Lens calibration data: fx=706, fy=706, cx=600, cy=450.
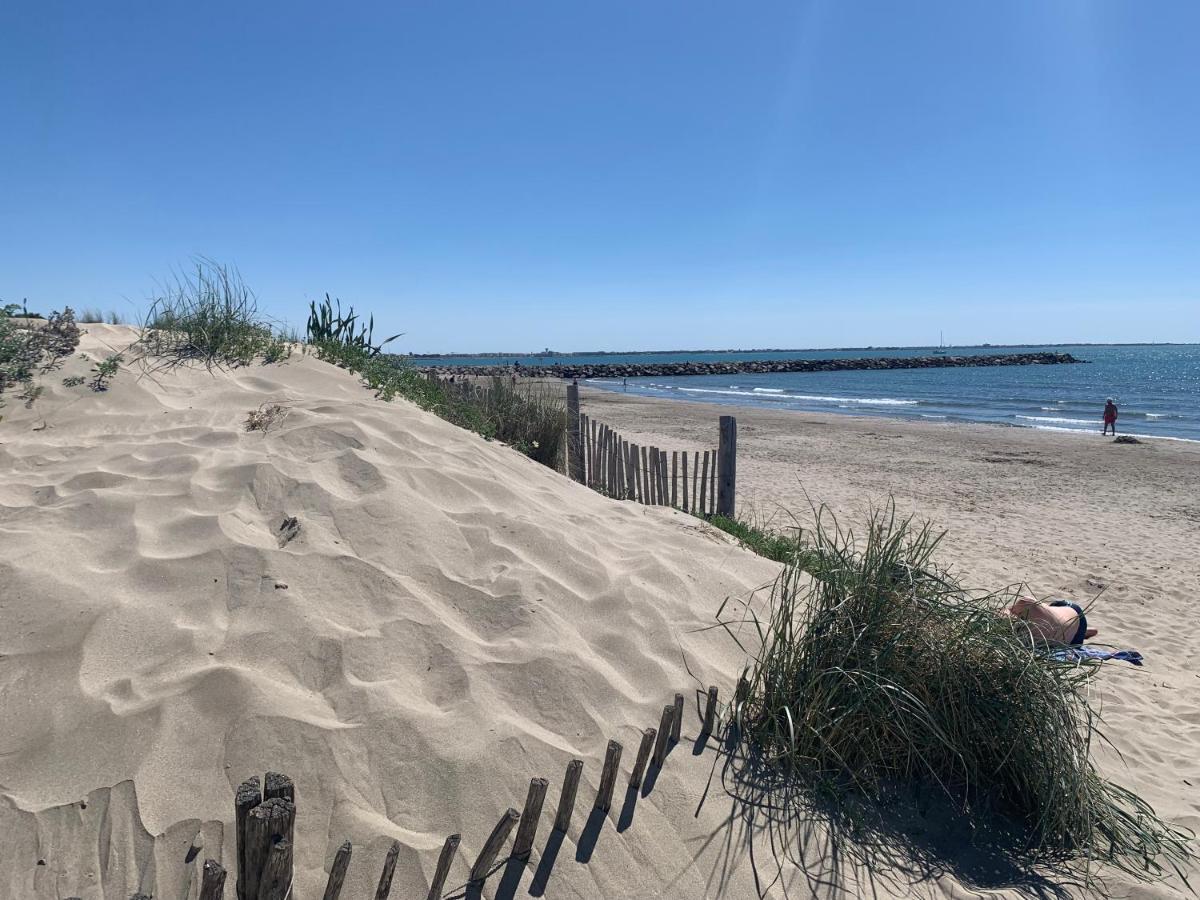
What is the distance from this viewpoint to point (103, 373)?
4.81 metres

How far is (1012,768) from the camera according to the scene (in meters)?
2.70

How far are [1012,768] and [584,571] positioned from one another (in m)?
2.02

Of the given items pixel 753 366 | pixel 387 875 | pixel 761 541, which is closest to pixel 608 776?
pixel 387 875

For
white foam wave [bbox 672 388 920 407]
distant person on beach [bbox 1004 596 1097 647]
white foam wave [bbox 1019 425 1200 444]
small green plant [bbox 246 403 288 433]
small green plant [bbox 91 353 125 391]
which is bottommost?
white foam wave [bbox 672 388 920 407]

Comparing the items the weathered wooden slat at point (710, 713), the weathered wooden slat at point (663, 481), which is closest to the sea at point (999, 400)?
the weathered wooden slat at point (663, 481)

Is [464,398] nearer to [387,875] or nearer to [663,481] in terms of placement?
[663,481]

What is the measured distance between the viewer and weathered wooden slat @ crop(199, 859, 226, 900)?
160cm

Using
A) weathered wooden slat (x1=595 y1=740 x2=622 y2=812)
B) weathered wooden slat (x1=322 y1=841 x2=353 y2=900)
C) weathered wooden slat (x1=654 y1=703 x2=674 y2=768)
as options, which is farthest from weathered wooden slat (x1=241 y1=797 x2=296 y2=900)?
weathered wooden slat (x1=654 y1=703 x2=674 y2=768)

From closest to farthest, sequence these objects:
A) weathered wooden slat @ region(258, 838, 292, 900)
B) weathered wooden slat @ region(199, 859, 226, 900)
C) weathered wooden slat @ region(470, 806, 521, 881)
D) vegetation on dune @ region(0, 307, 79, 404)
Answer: weathered wooden slat @ region(199, 859, 226, 900) < weathered wooden slat @ region(258, 838, 292, 900) < weathered wooden slat @ region(470, 806, 521, 881) < vegetation on dune @ region(0, 307, 79, 404)

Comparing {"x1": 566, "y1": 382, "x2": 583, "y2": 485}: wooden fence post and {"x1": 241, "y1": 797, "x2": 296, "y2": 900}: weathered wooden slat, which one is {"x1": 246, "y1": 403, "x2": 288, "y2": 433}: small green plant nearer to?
{"x1": 241, "y1": 797, "x2": 296, "y2": 900}: weathered wooden slat

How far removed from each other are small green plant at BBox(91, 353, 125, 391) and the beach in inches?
185

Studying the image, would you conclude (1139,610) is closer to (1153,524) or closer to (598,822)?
(1153,524)

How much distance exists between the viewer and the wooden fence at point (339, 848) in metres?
1.69

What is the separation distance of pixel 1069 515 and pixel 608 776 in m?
9.72
